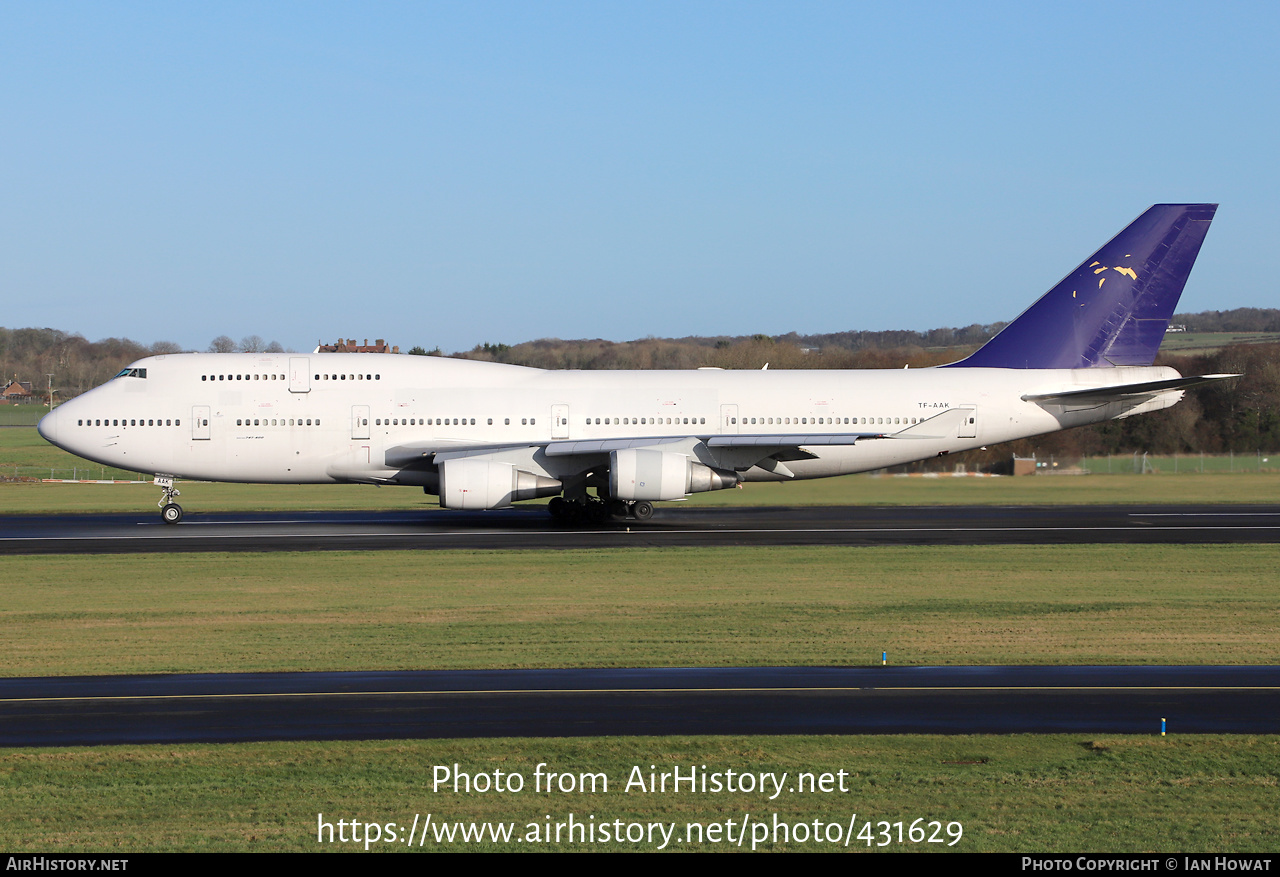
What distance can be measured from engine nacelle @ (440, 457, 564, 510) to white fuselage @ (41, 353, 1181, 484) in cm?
103

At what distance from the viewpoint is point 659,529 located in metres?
30.5

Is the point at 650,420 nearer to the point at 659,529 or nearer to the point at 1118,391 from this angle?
the point at 659,529

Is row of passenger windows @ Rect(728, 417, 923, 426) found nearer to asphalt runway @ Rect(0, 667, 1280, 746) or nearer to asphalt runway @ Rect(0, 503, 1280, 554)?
asphalt runway @ Rect(0, 503, 1280, 554)

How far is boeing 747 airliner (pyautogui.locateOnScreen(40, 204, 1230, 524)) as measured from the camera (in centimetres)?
3086

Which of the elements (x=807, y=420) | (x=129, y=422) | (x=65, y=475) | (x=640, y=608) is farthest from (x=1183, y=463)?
(x=65, y=475)

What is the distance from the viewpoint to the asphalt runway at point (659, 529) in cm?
2694

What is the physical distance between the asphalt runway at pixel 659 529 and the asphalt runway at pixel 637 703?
520 inches

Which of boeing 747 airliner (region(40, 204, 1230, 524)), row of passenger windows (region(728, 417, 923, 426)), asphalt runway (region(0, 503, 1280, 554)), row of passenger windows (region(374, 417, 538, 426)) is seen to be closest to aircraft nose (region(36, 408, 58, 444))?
boeing 747 airliner (region(40, 204, 1230, 524))

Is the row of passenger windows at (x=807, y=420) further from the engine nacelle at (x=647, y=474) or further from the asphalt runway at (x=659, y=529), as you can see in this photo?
the engine nacelle at (x=647, y=474)

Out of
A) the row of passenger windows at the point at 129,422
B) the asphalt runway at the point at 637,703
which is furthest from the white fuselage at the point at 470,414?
the asphalt runway at the point at 637,703

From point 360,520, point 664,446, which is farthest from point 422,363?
point 664,446

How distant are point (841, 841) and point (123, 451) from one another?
1109 inches

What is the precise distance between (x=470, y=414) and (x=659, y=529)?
610 cm
